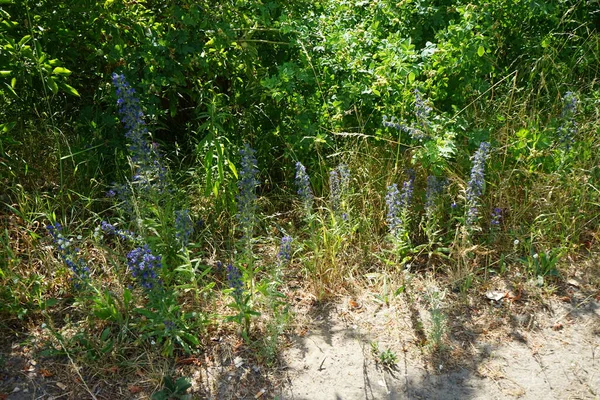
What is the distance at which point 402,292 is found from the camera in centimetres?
341

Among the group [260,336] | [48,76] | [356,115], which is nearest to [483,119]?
[356,115]

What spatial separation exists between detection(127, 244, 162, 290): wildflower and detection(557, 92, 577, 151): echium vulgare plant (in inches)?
98.5

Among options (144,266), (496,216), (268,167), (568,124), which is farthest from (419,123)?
(144,266)

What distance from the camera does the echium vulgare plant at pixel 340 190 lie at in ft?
11.7

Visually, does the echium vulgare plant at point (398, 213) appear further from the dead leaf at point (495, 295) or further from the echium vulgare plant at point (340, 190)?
the dead leaf at point (495, 295)

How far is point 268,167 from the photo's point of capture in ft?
13.9

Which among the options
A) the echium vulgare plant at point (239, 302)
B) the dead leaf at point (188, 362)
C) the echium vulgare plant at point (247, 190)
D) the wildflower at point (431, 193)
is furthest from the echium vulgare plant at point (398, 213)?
the dead leaf at point (188, 362)

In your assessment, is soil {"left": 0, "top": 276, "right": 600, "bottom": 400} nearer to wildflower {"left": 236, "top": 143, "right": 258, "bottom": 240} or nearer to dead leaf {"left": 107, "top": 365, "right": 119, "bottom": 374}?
dead leaf {"left": 107, "top": 365, "right": 119, "bottom": 374}

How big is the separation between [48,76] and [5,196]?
1.11 meters

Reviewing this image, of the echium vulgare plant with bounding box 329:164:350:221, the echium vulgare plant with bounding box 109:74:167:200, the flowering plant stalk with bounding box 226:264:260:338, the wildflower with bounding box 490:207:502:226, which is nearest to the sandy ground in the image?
the flowering plant stalk with bounding box 226:264:260:338

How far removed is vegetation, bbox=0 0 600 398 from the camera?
3.17 m

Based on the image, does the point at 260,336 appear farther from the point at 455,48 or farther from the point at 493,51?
the point at 493,51

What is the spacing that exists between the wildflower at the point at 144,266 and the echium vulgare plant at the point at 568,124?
2.50 m

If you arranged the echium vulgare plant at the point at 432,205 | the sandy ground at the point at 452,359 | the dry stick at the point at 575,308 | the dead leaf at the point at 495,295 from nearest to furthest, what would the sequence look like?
the sandy ground at the point at 452,359 < the dry stick at the point at 575,308 < the dead leaf at the point at 495,295 < the echium vulgare plant at the point at 432,205
